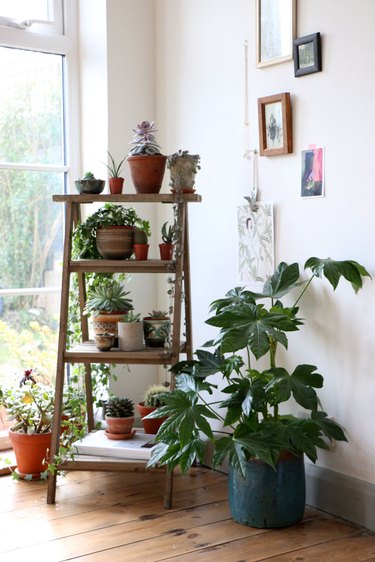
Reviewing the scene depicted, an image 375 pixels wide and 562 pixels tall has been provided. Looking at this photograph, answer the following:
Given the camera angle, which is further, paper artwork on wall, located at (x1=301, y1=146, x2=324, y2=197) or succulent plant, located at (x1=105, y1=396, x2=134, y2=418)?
succulent plant, located at (x1=105, y1=396, x2=134, y2=418)

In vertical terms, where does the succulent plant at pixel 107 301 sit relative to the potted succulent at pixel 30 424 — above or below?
above

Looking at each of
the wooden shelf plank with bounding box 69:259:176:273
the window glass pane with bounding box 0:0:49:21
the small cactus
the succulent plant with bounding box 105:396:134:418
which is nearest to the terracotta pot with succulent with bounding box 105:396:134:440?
the succulent plant with bounding box 105:396:134:418

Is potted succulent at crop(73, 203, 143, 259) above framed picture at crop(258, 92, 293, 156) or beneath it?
beneath

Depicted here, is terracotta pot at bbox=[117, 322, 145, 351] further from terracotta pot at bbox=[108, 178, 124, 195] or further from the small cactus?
terracotta pot at bbox=[108, 178, 124, 195]

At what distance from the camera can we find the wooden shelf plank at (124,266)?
309 cm

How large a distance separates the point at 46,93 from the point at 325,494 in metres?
2.17

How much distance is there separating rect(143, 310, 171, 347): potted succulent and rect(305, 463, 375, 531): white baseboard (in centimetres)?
72

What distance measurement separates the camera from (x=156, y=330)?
3.18m

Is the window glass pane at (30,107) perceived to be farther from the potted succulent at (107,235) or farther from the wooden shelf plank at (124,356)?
the wooden shelf plank at (124,356)

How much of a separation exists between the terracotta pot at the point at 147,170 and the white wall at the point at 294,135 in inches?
14.1

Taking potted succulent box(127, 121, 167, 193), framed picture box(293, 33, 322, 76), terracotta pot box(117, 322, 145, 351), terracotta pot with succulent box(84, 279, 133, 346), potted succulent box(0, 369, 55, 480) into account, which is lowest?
potted succulent box(0, 369, 55, 480)

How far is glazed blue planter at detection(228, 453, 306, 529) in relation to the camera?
2.83m

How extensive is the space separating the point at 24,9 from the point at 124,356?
5.61 feet

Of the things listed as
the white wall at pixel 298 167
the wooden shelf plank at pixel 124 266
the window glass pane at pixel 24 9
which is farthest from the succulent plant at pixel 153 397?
the window glass pane at pixel 24 9
